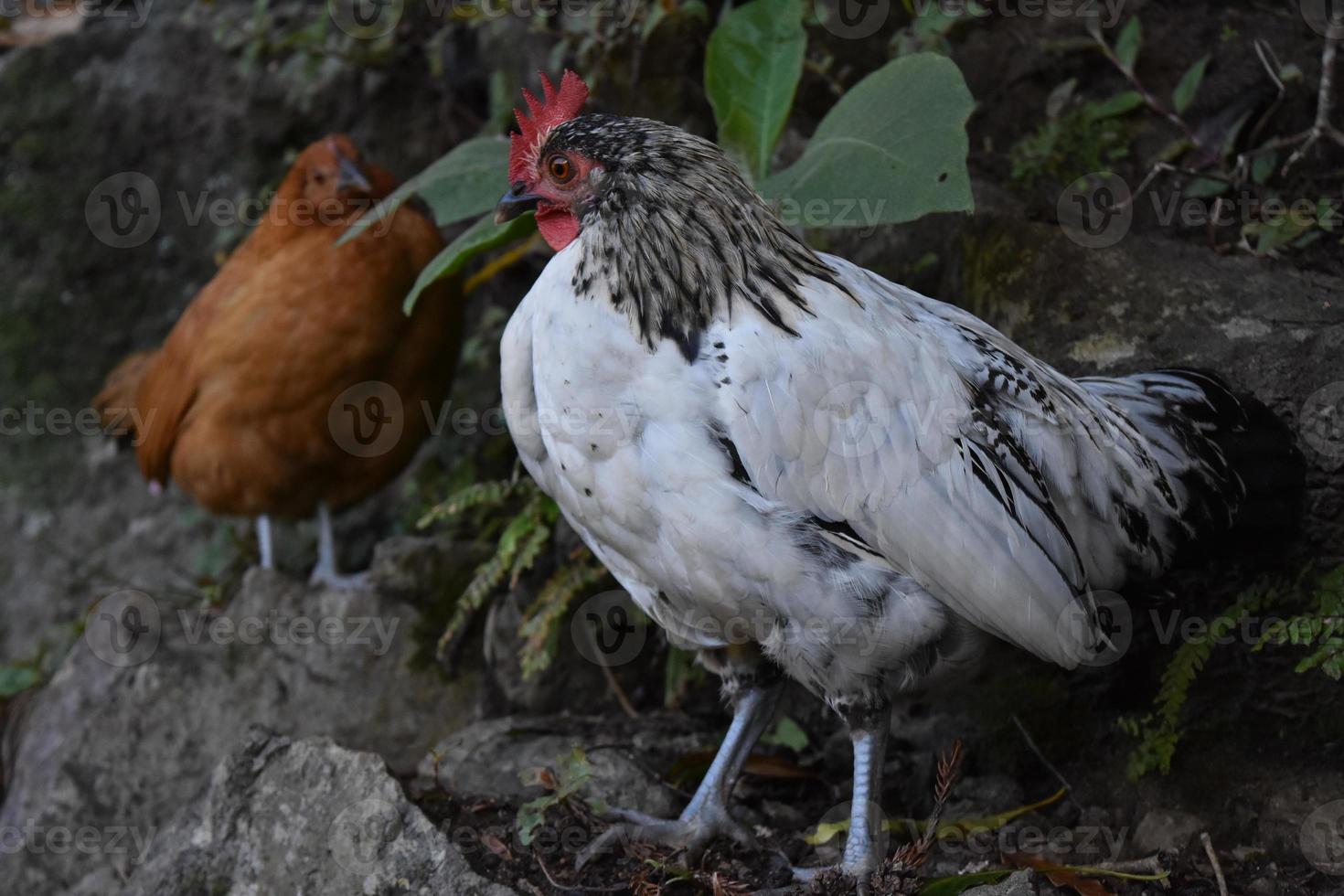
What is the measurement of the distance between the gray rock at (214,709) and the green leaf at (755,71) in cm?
222

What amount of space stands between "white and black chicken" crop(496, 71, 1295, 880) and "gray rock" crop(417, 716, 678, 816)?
30 cm

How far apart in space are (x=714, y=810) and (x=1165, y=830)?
4.01 feet

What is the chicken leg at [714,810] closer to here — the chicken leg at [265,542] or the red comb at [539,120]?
the red comb at [539,120]

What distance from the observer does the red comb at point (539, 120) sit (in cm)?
314

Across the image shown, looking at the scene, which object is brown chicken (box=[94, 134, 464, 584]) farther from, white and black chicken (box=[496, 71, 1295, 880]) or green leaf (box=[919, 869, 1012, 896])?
green leaf (box=[919, 869, 1012, 896])

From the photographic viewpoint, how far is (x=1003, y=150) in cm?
467

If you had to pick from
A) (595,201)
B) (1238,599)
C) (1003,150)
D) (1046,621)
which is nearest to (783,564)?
(1046,621)

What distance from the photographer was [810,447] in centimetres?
275

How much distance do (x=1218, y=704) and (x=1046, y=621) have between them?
0.89 metres

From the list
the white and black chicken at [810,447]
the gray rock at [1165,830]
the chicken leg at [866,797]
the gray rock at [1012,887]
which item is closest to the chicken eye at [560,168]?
the white and black chicken at [810,447]

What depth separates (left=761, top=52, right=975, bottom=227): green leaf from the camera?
3197 millimetres

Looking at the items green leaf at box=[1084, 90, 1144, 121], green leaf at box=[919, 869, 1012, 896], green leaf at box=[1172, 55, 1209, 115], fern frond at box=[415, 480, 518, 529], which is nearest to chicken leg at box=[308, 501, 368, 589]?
fern frond at box=[415, 480, 518, 529]

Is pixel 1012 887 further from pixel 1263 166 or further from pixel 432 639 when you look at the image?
pixel 1263 166

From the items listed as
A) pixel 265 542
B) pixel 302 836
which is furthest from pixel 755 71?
pixel 265 542
